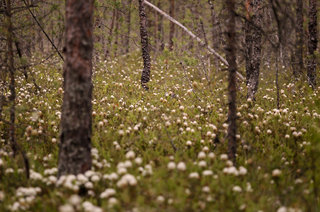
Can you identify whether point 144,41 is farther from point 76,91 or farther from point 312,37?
point 76,91

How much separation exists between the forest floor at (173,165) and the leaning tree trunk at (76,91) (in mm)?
297

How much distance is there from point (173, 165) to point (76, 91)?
1684mm

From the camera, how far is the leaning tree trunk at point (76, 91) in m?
3.67

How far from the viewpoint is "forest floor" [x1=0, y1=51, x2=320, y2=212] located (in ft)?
11.4

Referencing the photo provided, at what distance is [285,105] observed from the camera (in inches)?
327

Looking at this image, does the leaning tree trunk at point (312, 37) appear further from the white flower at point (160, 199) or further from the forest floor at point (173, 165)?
the white flower at point (160, 199)

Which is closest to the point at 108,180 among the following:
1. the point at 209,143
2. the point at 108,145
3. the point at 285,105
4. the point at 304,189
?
the point at 108,145

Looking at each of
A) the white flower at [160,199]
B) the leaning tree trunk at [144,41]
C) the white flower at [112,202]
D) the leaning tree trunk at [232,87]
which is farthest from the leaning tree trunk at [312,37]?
the white flower at [112,202]

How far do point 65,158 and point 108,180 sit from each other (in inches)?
27.2

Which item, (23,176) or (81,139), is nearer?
(81,139)

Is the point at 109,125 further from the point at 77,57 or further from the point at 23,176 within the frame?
the point at 77,57

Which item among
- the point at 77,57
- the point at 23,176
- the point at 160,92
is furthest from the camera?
the point at 160,92

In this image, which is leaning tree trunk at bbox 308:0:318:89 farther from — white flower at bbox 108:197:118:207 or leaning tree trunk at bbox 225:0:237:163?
white flower at bbox 108:197:118:207

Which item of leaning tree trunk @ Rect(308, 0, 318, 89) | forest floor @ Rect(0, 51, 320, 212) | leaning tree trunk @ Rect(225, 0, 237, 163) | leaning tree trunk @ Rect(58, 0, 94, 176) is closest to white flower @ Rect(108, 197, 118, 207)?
forest floor @ Rect(0, 51, 320, 212)
